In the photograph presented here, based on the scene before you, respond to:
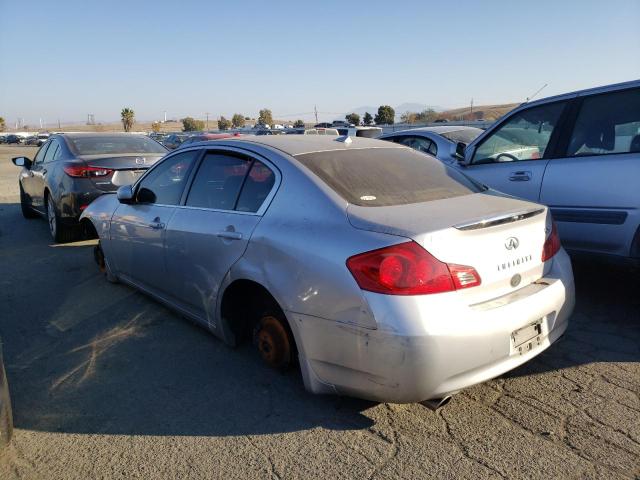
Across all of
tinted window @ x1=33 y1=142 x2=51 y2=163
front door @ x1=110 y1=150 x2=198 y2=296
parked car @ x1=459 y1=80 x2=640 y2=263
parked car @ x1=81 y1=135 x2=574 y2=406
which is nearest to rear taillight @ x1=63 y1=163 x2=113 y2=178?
tinted window @ x1=33 y1=142 x2=51 y2=163

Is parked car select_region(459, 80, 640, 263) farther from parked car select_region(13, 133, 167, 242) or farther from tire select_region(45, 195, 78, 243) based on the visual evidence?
tire select_region(45, 195, 78, 243)

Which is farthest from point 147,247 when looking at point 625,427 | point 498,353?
point 625,427

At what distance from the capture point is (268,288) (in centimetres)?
289

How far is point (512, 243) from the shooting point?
274 centimetres

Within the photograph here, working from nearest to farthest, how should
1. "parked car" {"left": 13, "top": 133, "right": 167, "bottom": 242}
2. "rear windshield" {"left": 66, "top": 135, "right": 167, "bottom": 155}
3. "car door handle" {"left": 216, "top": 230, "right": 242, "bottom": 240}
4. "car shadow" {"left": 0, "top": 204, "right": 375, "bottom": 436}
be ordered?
"car shadow" {"left": 0, "top": 204, "right": 375, "bottom": 436} < "car door handle" {"left": 216, "top": 230, "right": 242, "bottom": 240} < "parked car" {"left": 13, "top": 133, "right": 167, "bottom": 242} < "rear windshield" {"left": 66, "top": 135, "right": 167, "bottom": 155}

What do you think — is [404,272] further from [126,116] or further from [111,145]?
[126,116]

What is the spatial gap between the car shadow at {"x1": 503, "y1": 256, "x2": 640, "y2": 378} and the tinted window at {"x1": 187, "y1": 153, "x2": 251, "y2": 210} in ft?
7.15

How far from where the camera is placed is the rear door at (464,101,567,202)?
4598mm

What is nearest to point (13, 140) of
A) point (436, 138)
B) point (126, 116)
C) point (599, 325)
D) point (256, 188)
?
point (126, 116)

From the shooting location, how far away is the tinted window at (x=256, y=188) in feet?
10.5

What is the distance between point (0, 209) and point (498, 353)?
1153 centimetres

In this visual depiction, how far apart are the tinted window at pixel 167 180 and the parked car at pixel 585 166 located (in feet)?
9.68

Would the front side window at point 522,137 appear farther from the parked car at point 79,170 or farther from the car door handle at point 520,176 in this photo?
the parked car at point 79,170

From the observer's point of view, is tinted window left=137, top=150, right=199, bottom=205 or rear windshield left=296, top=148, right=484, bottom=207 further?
tinted window left=137, top=150, right=199, bottom=205
